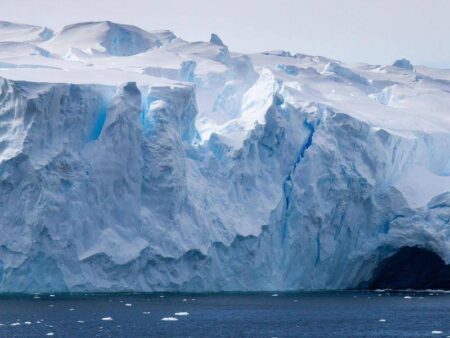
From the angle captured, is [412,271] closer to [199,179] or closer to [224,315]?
[199,179]

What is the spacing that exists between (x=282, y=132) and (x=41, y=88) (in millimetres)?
8437

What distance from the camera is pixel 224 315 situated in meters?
29.8

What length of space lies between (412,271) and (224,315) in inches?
421

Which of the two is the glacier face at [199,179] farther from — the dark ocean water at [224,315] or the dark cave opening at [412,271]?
the dark ocean water at [224,315]

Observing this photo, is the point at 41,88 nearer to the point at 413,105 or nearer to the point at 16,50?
the point at 16,50

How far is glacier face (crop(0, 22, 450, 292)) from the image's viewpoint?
31.6m

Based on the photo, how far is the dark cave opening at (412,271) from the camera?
3700 cm

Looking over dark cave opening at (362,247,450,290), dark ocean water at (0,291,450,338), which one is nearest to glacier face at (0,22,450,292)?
dark cave opening at (362,247,450,290)

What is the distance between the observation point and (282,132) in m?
36.5

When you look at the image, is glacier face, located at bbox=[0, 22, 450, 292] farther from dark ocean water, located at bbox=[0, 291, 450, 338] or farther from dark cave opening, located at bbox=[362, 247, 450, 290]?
dark ocean water, located at bbox=[0, 291, 450, 338]

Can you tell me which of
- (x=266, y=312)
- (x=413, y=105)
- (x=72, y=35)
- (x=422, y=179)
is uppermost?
(x=72, y=35)

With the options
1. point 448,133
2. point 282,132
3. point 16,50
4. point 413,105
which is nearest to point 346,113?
point 282,132

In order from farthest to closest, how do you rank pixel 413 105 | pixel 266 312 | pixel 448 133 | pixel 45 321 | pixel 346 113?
pixel 413 105 < pixel 448 133 < pixel 346 113 < pixel 266 312 < pixel 45 321

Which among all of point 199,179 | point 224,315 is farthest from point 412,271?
point 224,315
